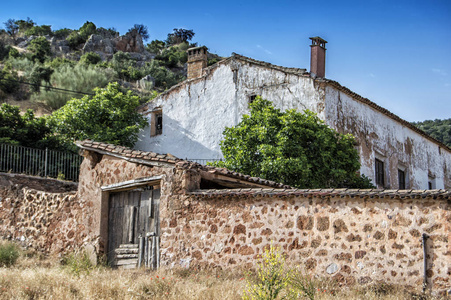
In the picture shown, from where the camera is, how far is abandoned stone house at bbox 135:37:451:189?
21.5 m

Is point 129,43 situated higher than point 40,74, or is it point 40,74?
point 129,43

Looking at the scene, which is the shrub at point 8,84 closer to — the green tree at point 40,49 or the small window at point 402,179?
the green tree at point 40,49

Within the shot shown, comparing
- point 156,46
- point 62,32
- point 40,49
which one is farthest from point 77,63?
point 156,46

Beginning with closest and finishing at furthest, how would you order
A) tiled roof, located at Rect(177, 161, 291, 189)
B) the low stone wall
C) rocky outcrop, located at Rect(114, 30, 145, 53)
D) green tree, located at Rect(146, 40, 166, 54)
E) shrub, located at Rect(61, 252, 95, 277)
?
shrub, located at Rect(61, 252, 95, 277) → tiled roof, located at Rect(177, 161, 291, 189) → the low stone wall → rocky outcrop, located at Rect(114, 30, 145, 53) → green tree, located at Rect(146, 40, 166, 54)

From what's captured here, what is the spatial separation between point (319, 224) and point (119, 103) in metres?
16.1

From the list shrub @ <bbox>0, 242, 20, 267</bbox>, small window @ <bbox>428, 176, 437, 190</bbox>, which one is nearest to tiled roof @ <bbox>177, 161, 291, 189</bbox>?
shrub @ <bbox>0, 242, 20, 267</bbox>

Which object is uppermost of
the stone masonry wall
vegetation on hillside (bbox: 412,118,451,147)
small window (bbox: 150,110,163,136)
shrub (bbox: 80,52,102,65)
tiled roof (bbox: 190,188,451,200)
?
shrub (bbox: 80,52,102,65)

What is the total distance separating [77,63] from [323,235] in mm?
42589

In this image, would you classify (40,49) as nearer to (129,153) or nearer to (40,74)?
(40,74)

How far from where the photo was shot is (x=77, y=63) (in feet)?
162

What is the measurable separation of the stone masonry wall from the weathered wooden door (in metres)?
0.65

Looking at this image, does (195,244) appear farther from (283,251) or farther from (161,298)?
(161,298)

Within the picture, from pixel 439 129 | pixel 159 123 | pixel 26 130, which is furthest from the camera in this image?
pixel 439 129

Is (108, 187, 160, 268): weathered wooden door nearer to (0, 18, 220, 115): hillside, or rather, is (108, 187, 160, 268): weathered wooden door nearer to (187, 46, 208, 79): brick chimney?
(187, 46, 208, 79): brick chimney
